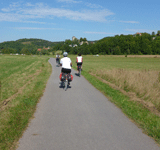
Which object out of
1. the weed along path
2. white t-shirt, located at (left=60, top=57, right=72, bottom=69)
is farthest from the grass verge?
white t-shirt, located at (left=60, top=57, right=72, bottom=69)

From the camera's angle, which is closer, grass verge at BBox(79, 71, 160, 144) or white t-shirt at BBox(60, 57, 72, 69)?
grass verge at BBox(79, 71, 160, 144)

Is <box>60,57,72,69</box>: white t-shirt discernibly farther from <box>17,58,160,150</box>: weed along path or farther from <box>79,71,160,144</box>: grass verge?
<box>17,58,160,150</box>: weed along path

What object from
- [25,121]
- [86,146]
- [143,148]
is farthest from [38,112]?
[143,148]

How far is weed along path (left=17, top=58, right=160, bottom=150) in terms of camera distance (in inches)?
137

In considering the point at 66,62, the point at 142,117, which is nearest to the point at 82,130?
the point at 142,117

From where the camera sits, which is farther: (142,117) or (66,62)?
(66,62)

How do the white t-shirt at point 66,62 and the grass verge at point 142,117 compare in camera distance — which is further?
the white t-shirt at point 66,62

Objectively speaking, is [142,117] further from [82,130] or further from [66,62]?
[66,62]

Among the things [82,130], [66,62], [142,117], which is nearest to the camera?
[82,130]

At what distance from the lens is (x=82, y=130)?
13.8 ft

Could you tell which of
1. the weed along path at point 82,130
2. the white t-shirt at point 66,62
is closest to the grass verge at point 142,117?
the weed along path at point 82,130

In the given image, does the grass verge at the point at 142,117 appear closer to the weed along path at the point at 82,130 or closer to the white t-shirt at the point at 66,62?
the weed along path at the point at 82,130

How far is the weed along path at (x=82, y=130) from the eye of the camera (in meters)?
3.48

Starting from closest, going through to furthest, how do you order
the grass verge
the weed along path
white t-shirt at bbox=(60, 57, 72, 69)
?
the weed along path
the grass verge
white t-shirt at bbox=(60, 57, 72, 69)
